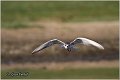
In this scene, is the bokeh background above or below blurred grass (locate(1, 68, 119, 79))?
above

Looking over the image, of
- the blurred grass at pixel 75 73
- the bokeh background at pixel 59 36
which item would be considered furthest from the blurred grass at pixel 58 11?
the blurred grass at pixel 75 73

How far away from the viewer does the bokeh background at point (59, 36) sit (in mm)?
23203

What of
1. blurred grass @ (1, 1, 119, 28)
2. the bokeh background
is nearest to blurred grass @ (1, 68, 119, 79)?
the bokeh background

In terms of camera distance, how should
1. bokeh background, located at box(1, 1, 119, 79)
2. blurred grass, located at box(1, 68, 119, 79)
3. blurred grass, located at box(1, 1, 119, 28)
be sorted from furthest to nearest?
blurred grass, located at box(1, 1, 119, 28) < bokeh background, located at box(1, 1, 119, 79) < blurred grass, located at box(1, 68, 119, 79)

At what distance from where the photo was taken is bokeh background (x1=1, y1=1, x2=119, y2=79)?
23203 millimetres

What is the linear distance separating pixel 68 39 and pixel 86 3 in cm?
669

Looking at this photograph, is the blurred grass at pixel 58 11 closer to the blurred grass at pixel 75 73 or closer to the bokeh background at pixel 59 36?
the bokeh background at pixel 59 36

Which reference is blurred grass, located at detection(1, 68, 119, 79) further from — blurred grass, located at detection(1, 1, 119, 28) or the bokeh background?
blurred grass, located at detection(1, 1, 119, 28)

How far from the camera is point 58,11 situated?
32.0 meters

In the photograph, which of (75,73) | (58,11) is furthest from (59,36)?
(75,73)

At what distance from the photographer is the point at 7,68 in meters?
23.9

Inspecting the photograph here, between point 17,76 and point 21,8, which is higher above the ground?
point 21,8

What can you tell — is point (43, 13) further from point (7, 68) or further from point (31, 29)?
point (7, 68)

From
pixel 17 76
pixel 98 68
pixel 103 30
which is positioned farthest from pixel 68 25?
pixel 17 76
